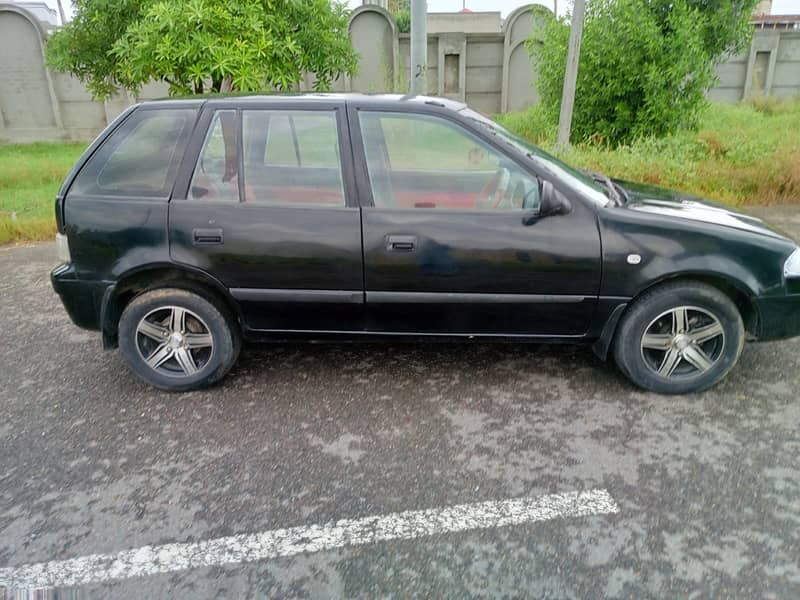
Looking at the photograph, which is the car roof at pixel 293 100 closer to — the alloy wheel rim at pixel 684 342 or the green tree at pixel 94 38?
the alloy wheel rim at pixel 684 342

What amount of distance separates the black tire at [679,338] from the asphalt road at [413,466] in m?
0.12

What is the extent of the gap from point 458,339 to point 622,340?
96 cm

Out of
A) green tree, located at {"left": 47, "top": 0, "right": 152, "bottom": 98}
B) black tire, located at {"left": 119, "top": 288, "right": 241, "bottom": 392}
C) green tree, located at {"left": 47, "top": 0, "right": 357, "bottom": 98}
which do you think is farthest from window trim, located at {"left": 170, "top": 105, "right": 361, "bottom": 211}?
green tree, located at {"left": 47, "top": 0, "right": 152, "bottom": 98}

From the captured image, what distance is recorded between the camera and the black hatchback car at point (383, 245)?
336cm

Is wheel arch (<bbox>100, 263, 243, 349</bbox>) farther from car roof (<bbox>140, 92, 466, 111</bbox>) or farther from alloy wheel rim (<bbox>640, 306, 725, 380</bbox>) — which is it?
alloy wheel rim (<bbox>640, 306, 725, 380</bbox>)

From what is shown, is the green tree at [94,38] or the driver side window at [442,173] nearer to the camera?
the driver side window at [442,173]

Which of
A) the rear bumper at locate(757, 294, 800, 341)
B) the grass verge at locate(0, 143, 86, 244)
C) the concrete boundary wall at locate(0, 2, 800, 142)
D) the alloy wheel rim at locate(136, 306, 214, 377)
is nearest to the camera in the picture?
the rear bumper at locate(757, 294, 800, 341)

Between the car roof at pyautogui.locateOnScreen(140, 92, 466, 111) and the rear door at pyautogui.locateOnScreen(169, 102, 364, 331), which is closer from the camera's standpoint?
the rear door at pyautogui.locateOnScreen(169, 102, 364, 331)

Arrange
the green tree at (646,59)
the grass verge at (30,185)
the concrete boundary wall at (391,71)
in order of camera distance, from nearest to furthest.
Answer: the grass verge at (30,185) < the green tree at (646,59) < the concrete boundary wall at (391,71)

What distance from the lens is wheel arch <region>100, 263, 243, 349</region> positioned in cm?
352

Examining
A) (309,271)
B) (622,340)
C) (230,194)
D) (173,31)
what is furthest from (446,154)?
(173,31)

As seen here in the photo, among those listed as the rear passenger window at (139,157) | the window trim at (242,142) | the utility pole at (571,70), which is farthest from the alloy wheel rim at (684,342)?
the utility pole at (571,70)

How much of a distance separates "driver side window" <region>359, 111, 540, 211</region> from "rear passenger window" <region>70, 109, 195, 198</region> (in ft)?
3.64

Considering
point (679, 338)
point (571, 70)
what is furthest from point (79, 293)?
point (571, 70)
